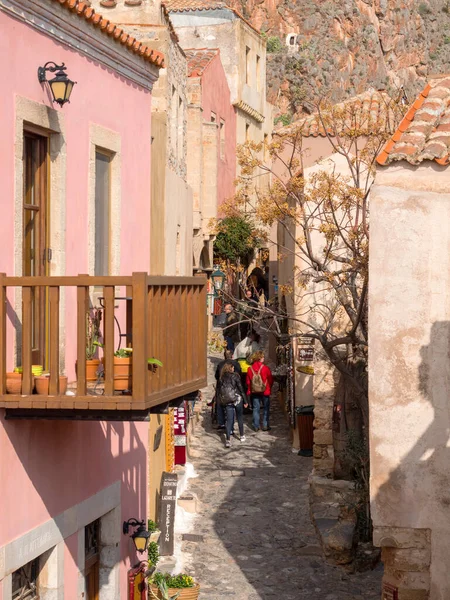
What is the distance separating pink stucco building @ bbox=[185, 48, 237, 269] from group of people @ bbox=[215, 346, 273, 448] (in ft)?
16.6

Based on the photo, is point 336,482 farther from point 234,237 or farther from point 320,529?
point 234,237

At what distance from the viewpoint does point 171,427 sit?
1767 centimetres

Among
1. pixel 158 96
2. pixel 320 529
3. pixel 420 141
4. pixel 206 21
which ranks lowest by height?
pixel 320 529

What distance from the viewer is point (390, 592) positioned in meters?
9.71

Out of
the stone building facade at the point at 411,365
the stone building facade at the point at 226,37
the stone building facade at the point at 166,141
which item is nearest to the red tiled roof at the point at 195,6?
the stone building facade at the point at 226,37

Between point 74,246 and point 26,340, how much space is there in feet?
6.54

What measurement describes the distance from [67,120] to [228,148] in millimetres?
28282

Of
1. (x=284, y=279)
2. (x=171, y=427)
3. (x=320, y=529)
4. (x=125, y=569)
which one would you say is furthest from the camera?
(x=284, y=279)

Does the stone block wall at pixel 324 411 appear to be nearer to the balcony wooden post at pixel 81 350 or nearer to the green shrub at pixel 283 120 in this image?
the balcony wooden post at pixel 81 350

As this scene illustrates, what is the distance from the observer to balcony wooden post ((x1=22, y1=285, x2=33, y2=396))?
8422mm

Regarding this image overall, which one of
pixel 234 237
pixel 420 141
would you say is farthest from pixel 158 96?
pixel 234 237

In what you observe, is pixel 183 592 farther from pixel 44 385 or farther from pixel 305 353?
pixel 305 353

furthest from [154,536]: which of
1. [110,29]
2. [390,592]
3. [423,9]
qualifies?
[423,9]

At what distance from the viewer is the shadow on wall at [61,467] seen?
890 cm
